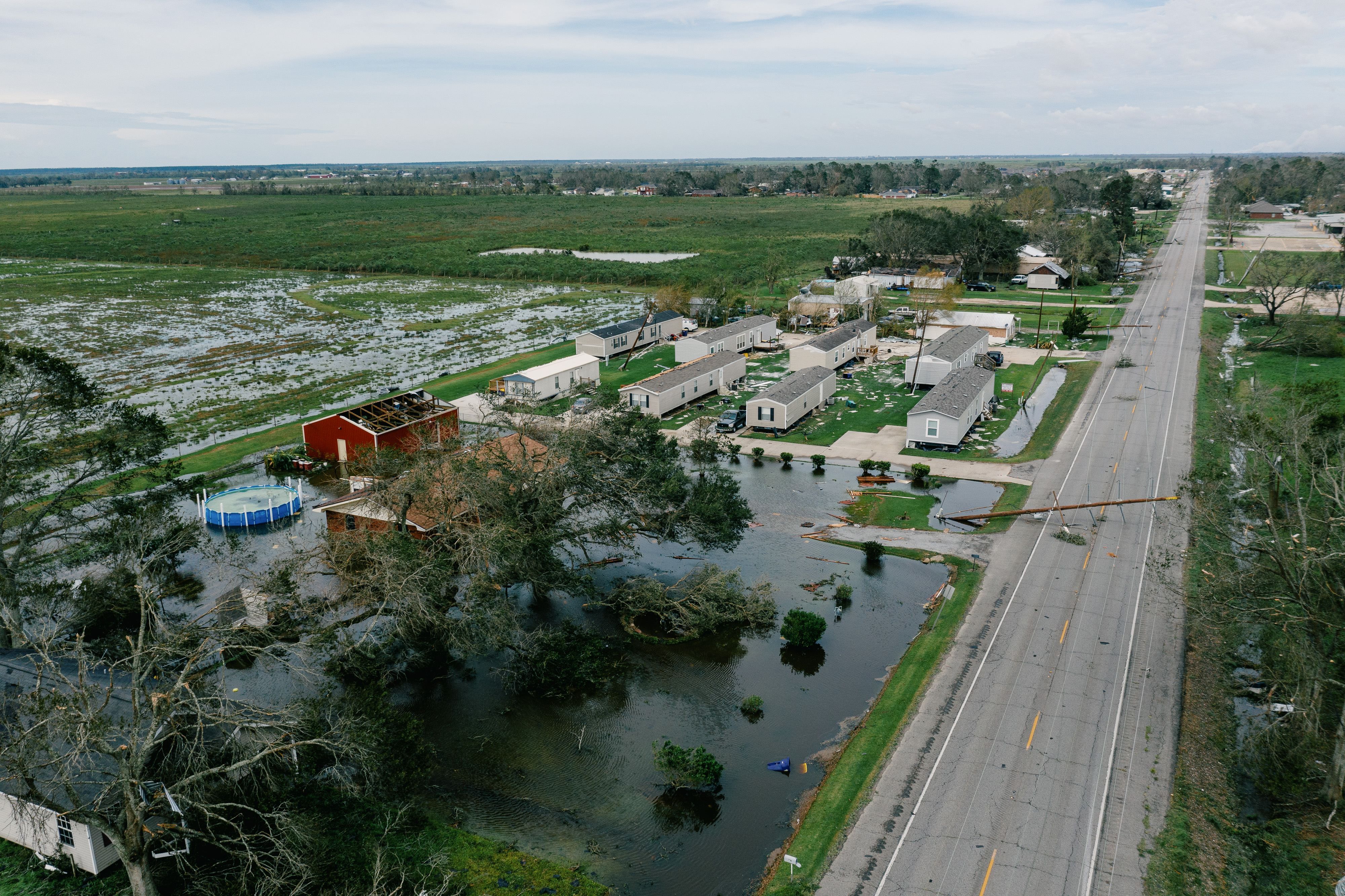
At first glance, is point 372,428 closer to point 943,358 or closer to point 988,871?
point 988,871

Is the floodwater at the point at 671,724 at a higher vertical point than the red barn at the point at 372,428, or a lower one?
lower

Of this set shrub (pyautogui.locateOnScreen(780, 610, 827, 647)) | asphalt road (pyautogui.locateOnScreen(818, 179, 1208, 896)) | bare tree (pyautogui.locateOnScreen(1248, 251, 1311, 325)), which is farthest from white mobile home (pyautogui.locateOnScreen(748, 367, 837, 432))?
bare tree (pyautogui.locateOnScreen(1248, 251, 1311, 325))

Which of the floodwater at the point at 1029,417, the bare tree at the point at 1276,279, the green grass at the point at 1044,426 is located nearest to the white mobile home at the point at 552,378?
the green grass at the point at 1044,426

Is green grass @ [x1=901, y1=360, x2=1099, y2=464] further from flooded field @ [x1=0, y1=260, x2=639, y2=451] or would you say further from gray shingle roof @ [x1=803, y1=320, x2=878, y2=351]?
flooded field @ [x1=0, y1=260, x2=639, y2=451]

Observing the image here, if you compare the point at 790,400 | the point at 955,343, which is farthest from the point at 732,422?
the point at 955,343

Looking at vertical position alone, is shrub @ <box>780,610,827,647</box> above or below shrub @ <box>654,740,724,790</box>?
above

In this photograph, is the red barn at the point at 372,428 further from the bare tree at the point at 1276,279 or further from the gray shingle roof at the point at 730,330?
the bare tree at the point at 1276,279

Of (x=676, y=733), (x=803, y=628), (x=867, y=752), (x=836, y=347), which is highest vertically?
(x=836, y=347)
